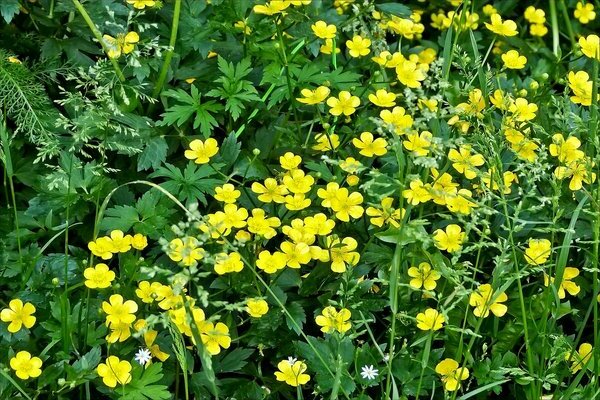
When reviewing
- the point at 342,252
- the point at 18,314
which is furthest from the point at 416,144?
the point at 18,314

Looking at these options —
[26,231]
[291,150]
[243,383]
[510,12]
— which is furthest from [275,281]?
[510,12]

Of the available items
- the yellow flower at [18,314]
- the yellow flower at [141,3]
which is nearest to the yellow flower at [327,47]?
the yellow flower at [141,3]

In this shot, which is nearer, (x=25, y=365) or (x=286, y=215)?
(x=25, y=365)

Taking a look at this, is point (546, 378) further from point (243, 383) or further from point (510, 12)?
point (510, 12)

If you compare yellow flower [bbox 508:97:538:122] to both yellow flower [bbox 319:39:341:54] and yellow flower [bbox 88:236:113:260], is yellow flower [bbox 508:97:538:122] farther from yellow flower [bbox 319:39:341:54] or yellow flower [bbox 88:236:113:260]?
yellow flower [bbox 88:236:113:260]

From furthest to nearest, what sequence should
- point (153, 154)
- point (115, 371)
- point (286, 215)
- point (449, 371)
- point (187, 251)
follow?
1. point (153, 154)
2. point (286, 215)
3. point (449, 371)
4. point (115, 371)
5. point (187, 251)

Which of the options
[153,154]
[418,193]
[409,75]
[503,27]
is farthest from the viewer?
[503,27]

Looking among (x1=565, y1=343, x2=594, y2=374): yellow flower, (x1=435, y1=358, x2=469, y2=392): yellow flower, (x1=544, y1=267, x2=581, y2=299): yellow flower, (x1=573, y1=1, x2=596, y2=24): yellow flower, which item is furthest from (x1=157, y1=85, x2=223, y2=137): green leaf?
(x1=573, y1=1, x2=596, y2=24): yellow flower

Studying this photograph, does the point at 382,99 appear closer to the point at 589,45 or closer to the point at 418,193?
the point at 418,193
